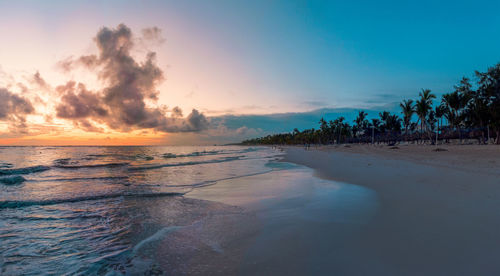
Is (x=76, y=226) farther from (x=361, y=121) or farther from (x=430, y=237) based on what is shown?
(x=361, y=121)

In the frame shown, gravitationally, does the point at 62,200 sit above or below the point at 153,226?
below

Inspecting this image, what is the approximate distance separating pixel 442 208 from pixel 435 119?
9606 cm

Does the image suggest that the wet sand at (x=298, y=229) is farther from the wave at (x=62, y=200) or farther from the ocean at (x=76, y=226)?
the wave at (x=62, y=200)

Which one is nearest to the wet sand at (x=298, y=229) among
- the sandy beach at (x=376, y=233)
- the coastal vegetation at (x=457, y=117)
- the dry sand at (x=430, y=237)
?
the sandy beach at (x=376, y=233)

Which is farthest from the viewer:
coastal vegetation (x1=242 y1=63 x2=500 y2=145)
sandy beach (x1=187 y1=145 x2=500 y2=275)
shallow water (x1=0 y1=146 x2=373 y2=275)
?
coastal vegetation (x1=242 y1=63 x2=500 y2=145)

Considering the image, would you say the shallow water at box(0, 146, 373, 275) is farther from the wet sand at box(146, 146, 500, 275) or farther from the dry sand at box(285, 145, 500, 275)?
the dry sand at box(285, 145, 500, 275)

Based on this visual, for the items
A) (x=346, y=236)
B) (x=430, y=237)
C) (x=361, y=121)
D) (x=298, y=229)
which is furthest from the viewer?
(x=361, y=121)

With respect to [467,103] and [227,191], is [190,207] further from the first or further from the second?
[467,103]

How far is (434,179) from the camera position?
32.7ft

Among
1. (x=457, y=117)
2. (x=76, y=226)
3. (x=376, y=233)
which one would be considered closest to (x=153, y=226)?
(x=76, y=226)

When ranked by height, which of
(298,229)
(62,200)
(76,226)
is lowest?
(62,200)

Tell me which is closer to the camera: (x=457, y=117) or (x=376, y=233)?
(x=376, y=233)

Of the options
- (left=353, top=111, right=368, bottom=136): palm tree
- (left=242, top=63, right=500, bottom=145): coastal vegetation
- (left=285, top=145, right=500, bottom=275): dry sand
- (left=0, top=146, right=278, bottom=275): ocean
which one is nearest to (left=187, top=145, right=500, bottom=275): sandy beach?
(left=285, top=145, right=500, bottom=275): dry sand

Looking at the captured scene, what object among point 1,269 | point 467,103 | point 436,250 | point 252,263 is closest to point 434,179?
point 436,250
